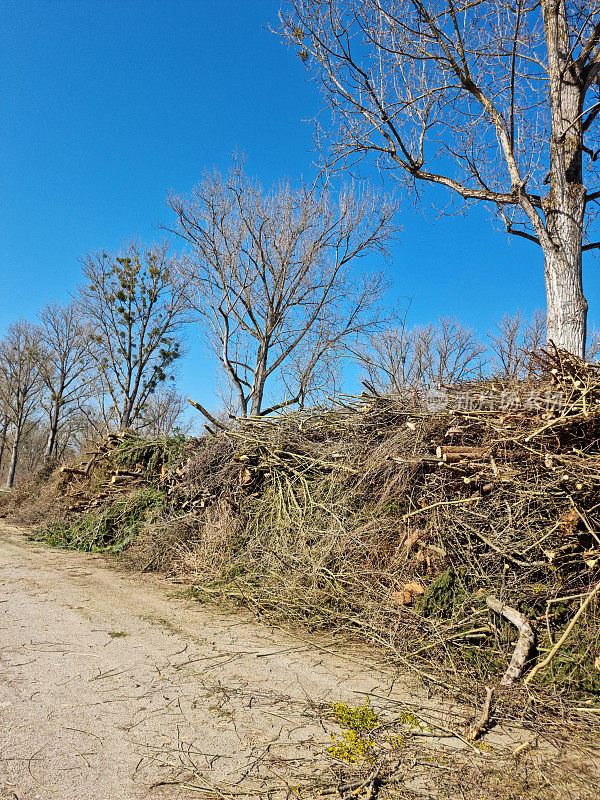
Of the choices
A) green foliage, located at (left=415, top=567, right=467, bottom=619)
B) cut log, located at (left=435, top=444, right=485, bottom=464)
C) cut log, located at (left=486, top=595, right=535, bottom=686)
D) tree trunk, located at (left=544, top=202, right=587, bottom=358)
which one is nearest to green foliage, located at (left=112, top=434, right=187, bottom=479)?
cut log, located at (left=435, top=444, right=485, bottom=464)

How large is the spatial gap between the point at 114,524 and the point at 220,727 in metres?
6.68

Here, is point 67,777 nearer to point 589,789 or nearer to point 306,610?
point 589,789

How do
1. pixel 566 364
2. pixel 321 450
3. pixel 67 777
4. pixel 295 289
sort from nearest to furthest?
pixel 67 777
pixel 566 364
pixel 321 450
pixel 295 289

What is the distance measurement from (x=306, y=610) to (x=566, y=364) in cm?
341

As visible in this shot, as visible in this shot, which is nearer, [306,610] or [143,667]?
[143,667]

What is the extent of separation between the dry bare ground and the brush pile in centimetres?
55

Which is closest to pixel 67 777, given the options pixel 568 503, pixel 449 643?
pixel 449 643

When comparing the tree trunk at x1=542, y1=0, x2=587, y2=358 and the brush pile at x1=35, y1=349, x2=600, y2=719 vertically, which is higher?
the tree trunk at x1=542, y1=0, x2=587, y2=358

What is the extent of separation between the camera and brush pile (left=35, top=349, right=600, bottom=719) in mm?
3764

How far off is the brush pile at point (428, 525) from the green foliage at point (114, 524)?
1.09 meters

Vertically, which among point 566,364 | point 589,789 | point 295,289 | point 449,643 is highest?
point 295,289

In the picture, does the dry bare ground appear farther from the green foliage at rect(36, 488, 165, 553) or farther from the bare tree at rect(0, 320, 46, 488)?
the bare tree at rect(0, 320, 46, 488)

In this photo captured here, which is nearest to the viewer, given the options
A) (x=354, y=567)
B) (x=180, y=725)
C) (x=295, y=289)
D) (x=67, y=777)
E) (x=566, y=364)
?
(x=67, y=777)

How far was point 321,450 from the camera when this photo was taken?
21.2 ft
